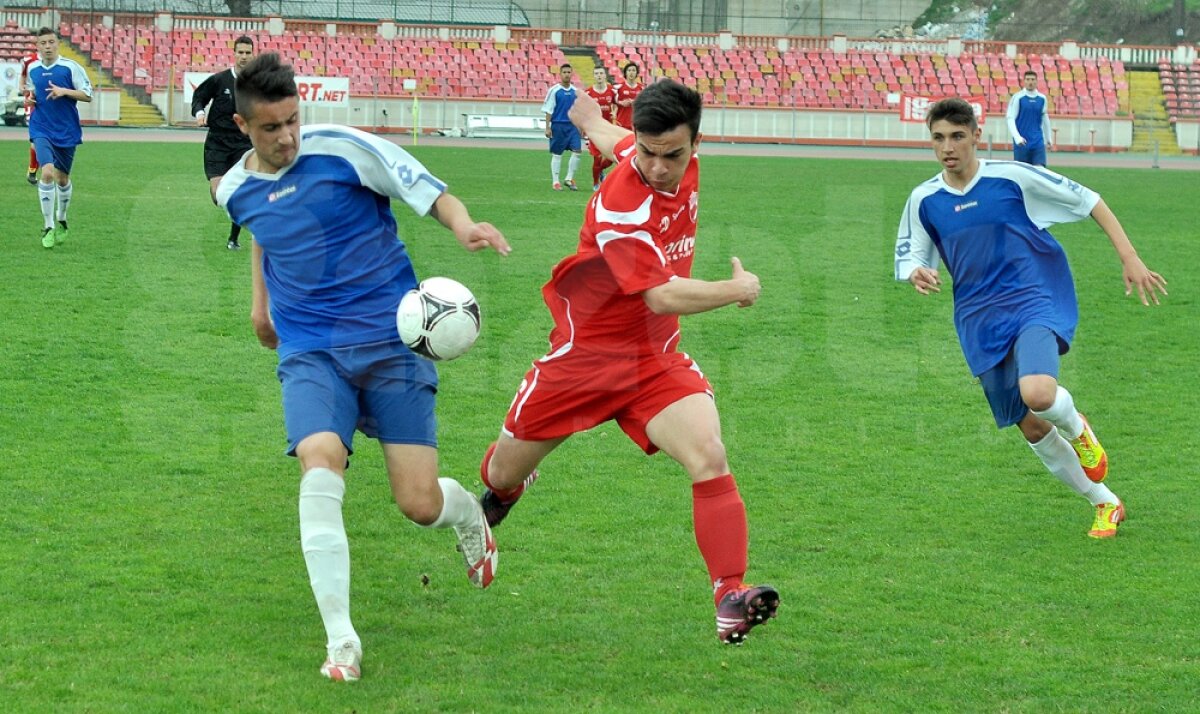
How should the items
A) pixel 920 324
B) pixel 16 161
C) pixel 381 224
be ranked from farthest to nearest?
pixel 16 161, pixel 920 324, pixel 381 224

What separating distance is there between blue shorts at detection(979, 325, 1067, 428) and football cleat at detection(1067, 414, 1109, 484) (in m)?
0.34

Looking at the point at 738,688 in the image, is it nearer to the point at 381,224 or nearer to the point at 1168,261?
the point at 381,224

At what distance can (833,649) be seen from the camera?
4.91 metres

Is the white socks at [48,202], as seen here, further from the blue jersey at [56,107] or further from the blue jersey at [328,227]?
the blue jersey at [328,227]

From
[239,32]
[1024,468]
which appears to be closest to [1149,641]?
[1024,468]

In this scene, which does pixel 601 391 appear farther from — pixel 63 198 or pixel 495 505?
pixel 63 198

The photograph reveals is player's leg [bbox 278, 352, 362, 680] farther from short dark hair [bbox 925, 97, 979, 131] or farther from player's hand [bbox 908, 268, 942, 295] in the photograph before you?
short dark hair [bbox 925, 97, 979, 131]

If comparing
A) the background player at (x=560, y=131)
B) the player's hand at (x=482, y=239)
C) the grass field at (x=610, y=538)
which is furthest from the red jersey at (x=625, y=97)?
the player's hand at (x=482, y=239)

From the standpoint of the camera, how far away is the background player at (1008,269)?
6.50m

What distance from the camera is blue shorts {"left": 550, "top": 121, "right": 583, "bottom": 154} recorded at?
24047mm

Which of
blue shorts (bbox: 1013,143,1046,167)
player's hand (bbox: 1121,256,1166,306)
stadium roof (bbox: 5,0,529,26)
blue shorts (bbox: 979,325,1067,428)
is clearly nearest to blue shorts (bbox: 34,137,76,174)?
blue shorts (bbox: 979,325,1067,428)

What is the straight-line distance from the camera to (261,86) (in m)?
4.74

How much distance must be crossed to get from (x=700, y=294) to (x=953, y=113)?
2.29 metres

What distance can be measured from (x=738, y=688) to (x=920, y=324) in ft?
25.8
